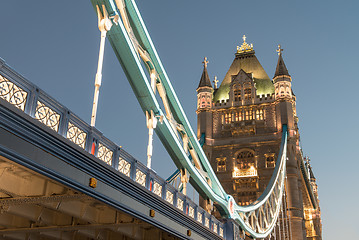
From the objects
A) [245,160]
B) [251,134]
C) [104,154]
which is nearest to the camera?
[104,154]

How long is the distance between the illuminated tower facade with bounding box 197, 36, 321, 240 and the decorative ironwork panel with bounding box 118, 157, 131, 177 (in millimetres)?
36012

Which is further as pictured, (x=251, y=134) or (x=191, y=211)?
(x=251, y=134)

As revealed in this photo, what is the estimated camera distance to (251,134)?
52781mm

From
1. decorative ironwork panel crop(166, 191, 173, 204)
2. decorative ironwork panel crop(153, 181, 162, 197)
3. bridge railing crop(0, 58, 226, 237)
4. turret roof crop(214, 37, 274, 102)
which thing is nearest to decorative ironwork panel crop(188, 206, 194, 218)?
decorative ironwork panel crop(166, 191, 173, 204)

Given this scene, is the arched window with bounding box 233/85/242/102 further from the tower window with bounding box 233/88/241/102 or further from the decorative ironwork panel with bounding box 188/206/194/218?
the decorative ironwork panel with bounding box 188/206/194/218

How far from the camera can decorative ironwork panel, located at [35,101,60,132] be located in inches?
355

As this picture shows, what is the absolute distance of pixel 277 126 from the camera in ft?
171

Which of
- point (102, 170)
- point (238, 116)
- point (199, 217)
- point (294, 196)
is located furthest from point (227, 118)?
point (102, 170)

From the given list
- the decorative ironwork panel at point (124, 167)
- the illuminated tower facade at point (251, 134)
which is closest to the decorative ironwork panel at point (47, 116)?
the decorative ironwork panel at point (124, 167)

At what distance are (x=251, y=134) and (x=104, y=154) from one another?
139ft

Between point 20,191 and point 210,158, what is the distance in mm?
41990

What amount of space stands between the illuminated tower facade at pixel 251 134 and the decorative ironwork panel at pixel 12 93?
41055 millimetres

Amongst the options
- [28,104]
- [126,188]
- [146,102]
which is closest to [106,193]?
[126,188]

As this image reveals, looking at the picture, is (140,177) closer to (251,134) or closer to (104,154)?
(104,154)
